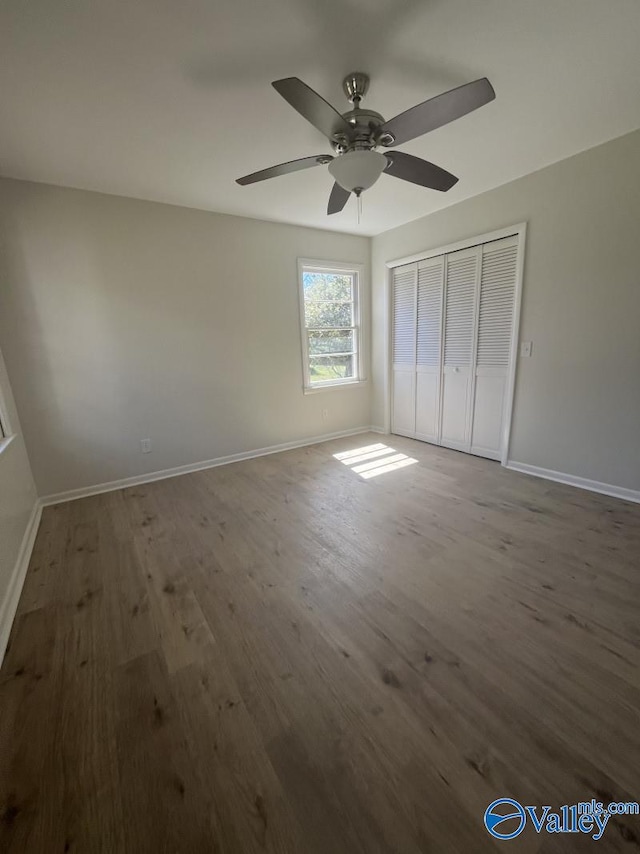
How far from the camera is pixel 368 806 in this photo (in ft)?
3.18

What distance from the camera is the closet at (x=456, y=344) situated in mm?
3289

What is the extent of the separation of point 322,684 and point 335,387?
3555 millimetres

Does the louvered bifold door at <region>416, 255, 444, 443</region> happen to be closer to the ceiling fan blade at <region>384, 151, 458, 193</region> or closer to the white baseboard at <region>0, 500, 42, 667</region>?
the ceiling fan blade at <region>384, 151, 458, 193</region>

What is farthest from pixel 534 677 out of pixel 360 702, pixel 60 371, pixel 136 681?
pixel 60 371

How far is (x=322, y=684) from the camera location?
1.33 m

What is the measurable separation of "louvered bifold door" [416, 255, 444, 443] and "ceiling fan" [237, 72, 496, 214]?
194 cm

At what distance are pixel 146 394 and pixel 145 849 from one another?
9.99 ft

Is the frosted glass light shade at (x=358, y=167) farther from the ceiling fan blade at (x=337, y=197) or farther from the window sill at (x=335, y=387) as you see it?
the window sill at (x=335, y=387)

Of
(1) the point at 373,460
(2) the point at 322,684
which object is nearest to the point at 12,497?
(2) the point at 322,684

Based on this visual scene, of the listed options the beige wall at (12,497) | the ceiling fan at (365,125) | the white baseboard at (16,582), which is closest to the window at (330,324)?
the ceiling fan at (365,125)

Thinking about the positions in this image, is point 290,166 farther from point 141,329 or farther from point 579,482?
point 579,482

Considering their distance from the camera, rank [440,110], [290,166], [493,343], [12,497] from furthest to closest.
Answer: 1. [493,343]
2. [12,497]
3. [290,166]
4. [440,110]

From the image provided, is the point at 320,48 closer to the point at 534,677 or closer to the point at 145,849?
the point at 534,677

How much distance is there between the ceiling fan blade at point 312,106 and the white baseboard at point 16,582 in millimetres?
2529
